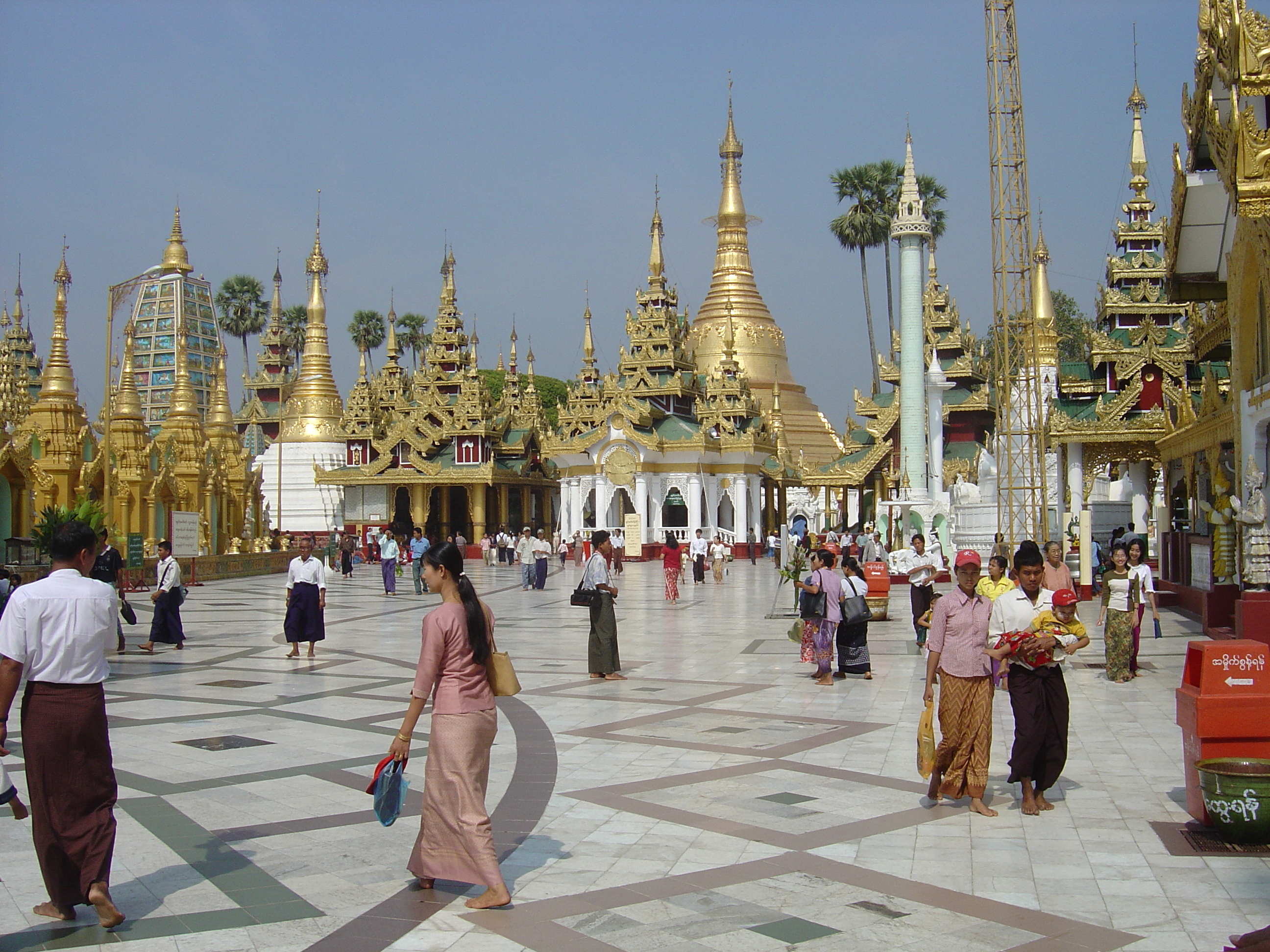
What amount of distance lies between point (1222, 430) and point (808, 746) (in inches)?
472

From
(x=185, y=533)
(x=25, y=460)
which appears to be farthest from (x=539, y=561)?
(x=25, y=460)

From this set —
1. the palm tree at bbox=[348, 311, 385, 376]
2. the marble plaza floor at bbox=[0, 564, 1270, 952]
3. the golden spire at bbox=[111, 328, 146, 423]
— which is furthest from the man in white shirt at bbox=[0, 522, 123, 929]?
the palm tree at bbox=[348, 311, 385, 376]

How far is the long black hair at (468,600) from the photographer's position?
5.80m

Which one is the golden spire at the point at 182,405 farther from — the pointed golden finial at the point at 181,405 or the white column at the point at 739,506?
the white column at the point at 739,506

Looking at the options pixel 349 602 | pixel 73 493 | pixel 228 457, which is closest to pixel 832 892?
pixel 349 602

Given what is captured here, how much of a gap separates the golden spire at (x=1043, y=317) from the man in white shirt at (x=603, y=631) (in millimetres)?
25813

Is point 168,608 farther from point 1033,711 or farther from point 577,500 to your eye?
point 577,500

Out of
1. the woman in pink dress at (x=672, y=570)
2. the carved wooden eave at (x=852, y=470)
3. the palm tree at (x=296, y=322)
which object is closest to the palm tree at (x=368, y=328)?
the palm tree at (x=296, y=322)

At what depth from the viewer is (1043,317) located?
43.1 m

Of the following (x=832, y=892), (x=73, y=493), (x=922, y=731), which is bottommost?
(x=832, y=892)

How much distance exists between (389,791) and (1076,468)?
33322 mm

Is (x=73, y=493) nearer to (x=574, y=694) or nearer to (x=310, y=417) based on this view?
(x=574, y=694)

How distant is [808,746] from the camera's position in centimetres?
938

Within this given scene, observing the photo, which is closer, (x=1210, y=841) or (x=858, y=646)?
(x=1210, y=841)
